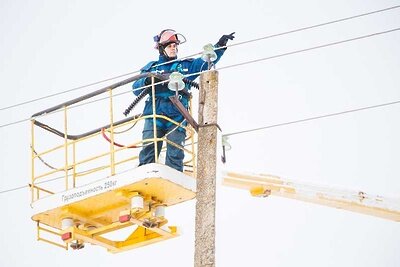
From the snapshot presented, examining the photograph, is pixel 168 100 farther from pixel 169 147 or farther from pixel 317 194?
pixel 317 194

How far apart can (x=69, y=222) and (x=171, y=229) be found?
1.44 m

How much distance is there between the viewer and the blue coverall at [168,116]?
13.2 meters

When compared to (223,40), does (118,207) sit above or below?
below

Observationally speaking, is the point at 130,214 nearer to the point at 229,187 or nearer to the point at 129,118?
the point at 129,118

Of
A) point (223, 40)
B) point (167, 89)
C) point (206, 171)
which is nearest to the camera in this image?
point (206, 171)

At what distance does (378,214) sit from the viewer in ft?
54.0

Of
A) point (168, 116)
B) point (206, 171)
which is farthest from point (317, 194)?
point (206, 171)

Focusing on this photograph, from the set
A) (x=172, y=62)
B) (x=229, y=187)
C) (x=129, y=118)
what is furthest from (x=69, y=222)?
(x=229, y=187)

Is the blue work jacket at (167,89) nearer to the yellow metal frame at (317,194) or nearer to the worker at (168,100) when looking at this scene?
the worker at (168,100)

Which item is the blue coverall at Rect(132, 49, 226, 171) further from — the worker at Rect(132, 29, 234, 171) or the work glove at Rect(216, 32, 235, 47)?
the work glove at Rect(216, 32, 235, 47)

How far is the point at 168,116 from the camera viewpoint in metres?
13.4

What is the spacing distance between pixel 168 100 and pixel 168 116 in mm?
229

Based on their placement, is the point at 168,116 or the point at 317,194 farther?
the point at 317,194

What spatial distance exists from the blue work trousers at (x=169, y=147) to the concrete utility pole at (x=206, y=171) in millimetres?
2302
